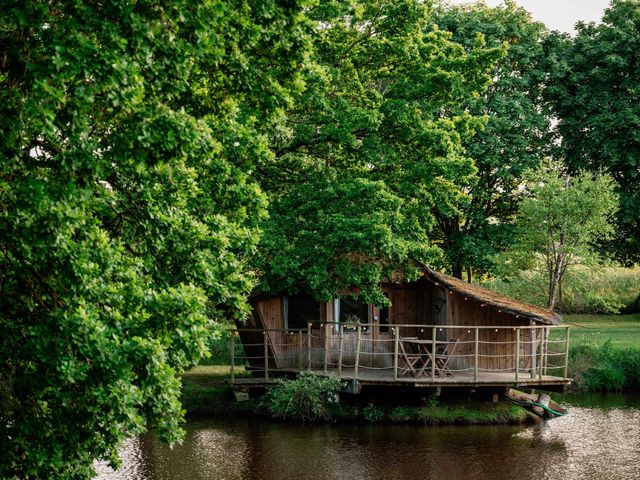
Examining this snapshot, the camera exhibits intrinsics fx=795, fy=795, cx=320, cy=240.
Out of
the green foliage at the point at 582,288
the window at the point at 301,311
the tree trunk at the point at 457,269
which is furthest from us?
the tree trunk at the point at 457,269

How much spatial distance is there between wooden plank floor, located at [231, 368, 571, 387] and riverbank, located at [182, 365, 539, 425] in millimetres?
770

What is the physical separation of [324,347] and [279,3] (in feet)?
53.7

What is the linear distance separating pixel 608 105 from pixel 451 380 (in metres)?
17.7

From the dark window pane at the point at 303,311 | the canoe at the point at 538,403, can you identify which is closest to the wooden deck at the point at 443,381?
the canoe at the point at 538,403

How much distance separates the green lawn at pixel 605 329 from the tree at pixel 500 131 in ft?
18.8

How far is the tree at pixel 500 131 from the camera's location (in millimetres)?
35219

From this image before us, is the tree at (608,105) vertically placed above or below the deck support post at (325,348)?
above

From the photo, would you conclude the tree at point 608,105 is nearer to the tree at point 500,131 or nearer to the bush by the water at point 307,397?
the tree at point 500,131

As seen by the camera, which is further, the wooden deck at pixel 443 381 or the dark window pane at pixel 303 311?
the dark window pane at pixel 303 311

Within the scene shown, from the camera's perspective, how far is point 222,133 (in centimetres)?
1464

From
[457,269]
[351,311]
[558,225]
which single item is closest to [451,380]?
[351,311]

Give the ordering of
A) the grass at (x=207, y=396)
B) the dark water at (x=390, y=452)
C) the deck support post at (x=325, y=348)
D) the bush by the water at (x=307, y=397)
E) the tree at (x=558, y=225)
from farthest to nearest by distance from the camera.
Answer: the tree at (x=558, y=225) < the grass at (x=207, y=396) < the deck support post at (x=325, y=348) < the bush by the water at (x=307, y=397) < the dark water at (x=390, y=452)

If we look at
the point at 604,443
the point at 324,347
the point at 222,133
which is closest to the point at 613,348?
the point at 604,443

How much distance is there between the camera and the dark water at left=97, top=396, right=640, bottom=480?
18.4 metres
